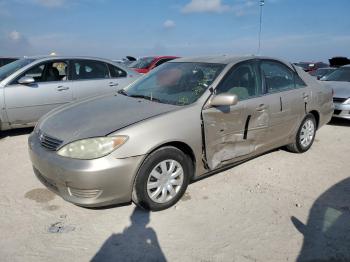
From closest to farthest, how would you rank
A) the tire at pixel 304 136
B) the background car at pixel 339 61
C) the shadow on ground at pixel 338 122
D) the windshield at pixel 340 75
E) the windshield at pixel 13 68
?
1. the tire at pixel 304 136
2. the windshield at pixel 13 68
3. the shadow on ground at pixel 338 122
4. the windshield at pixel 340 75
5. the background car at pixel 339 61

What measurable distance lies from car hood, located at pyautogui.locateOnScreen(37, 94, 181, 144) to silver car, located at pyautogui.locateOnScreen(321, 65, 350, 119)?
4887mm

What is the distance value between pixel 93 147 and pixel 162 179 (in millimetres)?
785

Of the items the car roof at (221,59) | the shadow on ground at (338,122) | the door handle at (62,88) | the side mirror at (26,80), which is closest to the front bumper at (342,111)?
the shadow on ground at (338,122)

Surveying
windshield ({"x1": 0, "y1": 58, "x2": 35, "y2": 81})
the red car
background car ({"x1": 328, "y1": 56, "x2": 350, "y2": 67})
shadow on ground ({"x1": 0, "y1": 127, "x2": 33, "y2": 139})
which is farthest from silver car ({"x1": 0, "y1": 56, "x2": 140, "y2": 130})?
background car ({"x1": 328, "y1": 56, "x2": 350, "y2": 67})

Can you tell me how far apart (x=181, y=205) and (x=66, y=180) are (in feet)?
4.07

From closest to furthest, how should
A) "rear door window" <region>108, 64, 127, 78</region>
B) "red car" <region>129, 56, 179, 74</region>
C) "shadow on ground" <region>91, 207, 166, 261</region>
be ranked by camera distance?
"shadow on ground" <region>91, 207, 166, 261</region>, "rear door window" <region>108, 64, 127, 78</region>, "red car" <region>129, 56, 179, 74</region>

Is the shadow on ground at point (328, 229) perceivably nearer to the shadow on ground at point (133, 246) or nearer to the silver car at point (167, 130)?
the silver car at point (167, 130)

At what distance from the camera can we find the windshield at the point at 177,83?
12.7ft

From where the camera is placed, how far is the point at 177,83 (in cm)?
414

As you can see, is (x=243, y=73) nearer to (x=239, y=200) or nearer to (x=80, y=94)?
(x=239, y=200)

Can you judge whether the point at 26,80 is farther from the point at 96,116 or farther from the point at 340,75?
the point at 340,75

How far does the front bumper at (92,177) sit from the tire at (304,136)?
117 inches

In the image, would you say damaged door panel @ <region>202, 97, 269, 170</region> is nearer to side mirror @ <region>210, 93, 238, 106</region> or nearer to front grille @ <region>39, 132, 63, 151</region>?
side mirror @ <region>210, 93, 238, 106</region>

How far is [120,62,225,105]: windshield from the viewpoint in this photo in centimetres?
387
